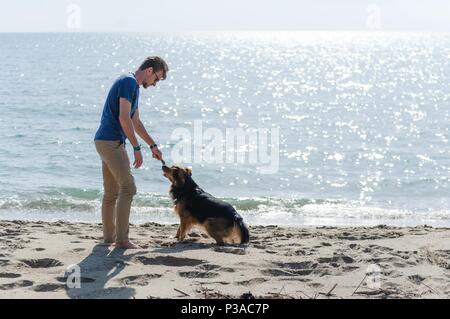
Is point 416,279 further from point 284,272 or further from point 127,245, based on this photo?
point 127,245

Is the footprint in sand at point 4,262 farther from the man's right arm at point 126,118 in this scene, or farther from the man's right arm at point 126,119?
the man's right arm at point 126,118

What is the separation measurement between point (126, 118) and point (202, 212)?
1.61m

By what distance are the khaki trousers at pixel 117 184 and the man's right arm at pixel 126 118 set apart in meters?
0.25

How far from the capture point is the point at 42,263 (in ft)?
22.1

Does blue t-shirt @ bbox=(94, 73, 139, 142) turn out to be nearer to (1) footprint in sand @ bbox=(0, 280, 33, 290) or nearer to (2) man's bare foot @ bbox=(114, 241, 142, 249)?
(2) man's bare foot @ bbox=(114, 241, 142, 249)

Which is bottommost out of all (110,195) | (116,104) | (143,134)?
(110,195)

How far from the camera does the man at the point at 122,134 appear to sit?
275 inches

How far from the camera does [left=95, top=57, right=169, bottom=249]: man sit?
6.99 meters

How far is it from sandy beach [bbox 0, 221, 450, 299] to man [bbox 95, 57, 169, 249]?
429 mm

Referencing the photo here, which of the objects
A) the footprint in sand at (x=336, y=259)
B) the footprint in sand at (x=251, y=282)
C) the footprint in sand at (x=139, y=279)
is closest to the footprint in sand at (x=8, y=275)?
the footprint in sand at (x=139, y=279)

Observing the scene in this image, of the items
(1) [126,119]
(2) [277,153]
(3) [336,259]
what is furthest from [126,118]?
(2) [277,153]
